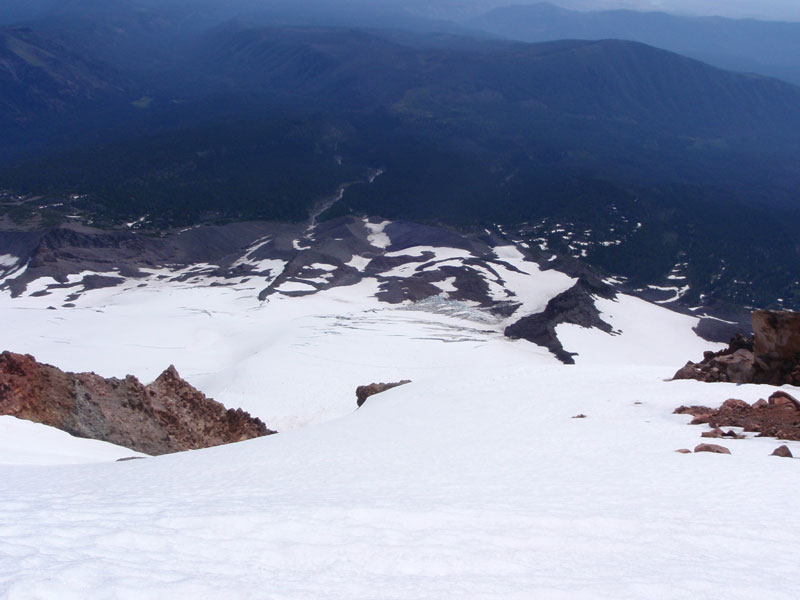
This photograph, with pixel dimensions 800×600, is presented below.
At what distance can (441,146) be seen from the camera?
116438 millimetres

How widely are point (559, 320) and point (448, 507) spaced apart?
111ft

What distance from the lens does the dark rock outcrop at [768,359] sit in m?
12.6

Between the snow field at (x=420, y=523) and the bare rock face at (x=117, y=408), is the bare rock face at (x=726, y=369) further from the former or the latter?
the bare rock face at (x=117, y=408)

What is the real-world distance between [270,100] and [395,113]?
3157cm

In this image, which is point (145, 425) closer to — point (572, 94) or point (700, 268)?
point (700, 268)

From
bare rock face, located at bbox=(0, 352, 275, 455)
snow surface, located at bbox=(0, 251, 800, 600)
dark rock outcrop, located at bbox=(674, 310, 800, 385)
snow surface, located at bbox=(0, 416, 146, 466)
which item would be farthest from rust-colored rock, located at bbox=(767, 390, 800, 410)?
bare rock face, located at bbox=(0, 352, 275, 455)

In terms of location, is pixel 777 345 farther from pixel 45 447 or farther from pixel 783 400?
pixel 45 447

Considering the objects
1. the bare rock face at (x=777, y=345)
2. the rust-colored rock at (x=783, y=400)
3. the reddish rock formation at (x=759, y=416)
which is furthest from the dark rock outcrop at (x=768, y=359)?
the reddish rock formation at (x=759, y=416)

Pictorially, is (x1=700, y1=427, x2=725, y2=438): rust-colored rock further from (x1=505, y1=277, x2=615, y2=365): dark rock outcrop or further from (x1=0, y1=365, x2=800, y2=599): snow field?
(x1=505, y1=277, x2=615, y2=365): dark rock outcrop

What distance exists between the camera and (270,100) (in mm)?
147375

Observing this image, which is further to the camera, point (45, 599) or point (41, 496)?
point (41, 496)

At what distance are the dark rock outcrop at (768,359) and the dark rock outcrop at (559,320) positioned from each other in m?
20.0

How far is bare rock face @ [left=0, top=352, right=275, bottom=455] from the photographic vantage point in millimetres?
12844

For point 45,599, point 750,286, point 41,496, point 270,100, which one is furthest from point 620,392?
point 270,100
